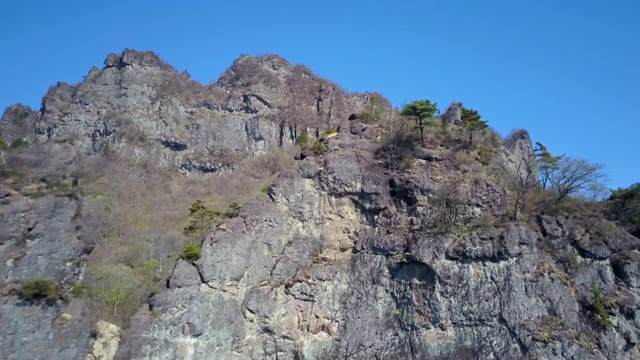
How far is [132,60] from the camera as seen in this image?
70.7m

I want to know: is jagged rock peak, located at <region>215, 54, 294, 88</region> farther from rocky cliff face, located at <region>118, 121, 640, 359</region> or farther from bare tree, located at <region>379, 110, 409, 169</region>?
rocky cliff face, located at <region>118, 121, 640, 359</region>

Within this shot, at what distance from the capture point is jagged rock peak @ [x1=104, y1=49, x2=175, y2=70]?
70500 millimetres

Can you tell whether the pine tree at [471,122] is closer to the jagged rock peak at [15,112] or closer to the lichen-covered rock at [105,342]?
the lichen-covered rock at [105,342]

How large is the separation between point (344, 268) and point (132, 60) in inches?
1998

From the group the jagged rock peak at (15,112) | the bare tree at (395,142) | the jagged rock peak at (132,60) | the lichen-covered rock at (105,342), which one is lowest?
the lichen-covered rock at (105,342)

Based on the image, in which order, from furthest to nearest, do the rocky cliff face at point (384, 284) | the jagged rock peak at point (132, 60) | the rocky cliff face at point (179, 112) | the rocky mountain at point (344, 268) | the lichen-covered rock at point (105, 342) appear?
1. the jagged rock peak at point (132, 60)
2. the rocky cliff face at point (179, 112)
3. the rocky cliff face at point (384, 284)
4. the rocky mountain at point (344, 268)
5. the lichen-covered rock at point (105, 342)

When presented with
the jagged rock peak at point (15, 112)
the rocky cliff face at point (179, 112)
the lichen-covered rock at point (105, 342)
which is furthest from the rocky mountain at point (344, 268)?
the jagged rock peak at point (15, 112)

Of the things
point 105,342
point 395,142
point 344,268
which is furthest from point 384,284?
point 105,342

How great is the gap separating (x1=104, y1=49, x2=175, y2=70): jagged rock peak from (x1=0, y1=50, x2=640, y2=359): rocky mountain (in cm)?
3689

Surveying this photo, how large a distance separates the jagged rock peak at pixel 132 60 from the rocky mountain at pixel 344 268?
3689 centimetres

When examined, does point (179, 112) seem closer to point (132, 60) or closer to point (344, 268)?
point (132, 60)

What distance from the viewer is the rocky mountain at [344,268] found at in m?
27.9

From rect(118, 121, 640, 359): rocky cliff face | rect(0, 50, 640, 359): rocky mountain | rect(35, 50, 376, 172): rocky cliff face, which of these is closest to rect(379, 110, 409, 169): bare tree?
rect(0, 50, 640, 359): rocky mountain

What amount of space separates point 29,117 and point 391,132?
50834mm
